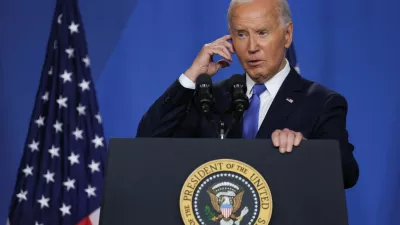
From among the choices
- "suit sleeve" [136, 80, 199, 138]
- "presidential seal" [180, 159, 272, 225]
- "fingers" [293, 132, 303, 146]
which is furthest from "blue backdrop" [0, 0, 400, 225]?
"presidential seal" [180, 159, 272, 225]

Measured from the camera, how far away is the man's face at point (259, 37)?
2.35 metres

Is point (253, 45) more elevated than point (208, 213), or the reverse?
point (253, 45)

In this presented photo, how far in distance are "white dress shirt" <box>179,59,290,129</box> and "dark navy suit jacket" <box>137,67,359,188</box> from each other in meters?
0.02

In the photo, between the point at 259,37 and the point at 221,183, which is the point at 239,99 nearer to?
the point at 221,183

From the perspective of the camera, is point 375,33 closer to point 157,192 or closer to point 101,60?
point 101,60

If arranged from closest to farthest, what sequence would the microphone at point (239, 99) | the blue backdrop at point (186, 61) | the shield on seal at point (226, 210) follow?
the shield on seal at point (226, 210)
the microphone at point (239, 99)
the blue backdrop at point (186, 61)

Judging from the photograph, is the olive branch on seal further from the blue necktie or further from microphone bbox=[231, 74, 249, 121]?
the blue necktie


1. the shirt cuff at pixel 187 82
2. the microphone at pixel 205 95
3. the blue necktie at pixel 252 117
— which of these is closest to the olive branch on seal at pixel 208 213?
the microphone at pixel 205 95

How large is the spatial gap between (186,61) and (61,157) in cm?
110

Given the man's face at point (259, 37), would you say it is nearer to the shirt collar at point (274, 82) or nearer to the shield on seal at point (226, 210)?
the shirt collar at point (274, 82)

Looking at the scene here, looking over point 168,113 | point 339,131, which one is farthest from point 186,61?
point 339,131

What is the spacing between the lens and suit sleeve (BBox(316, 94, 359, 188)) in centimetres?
208

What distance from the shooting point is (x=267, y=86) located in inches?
94.6

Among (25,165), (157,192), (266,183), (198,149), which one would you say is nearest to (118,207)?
(157,192)
